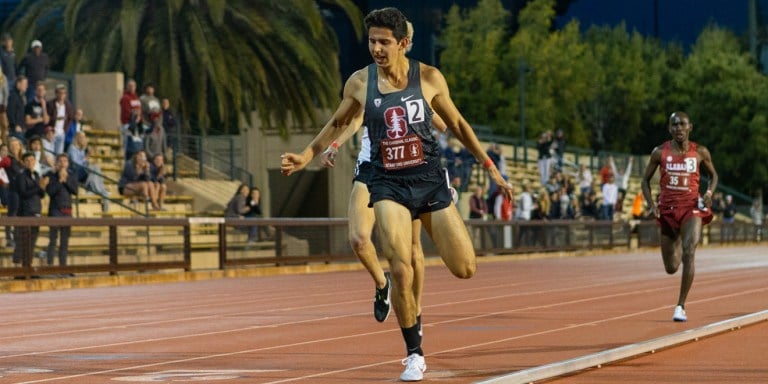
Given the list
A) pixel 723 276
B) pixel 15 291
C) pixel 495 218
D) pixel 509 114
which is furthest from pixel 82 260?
pixel 509 114

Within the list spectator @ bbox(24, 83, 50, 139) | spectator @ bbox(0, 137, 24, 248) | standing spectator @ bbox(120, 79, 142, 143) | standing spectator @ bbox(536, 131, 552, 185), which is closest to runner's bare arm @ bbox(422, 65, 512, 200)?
spectator @ bbox(0, 137, 24, 248)

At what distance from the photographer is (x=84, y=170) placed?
31.9 meters

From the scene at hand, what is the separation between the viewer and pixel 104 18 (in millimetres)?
38938

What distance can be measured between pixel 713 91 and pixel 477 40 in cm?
1587

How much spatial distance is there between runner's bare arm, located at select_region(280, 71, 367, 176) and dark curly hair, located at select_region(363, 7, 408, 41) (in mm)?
430

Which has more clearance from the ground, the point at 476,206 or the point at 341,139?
the point at 476,206

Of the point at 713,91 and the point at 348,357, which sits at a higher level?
the point at 713,91

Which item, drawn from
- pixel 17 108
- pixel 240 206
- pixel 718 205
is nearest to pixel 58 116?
pixel 17 108

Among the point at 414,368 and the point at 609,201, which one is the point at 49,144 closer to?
the point at 414,368

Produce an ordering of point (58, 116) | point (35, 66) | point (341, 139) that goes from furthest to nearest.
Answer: point (58, 116) < point (35, 66) < point (341, 139)

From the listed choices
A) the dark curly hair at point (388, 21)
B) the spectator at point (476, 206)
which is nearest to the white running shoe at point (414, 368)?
the dark curly hair at point (388, 21)

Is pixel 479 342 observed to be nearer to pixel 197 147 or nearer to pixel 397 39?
pixel 397 39

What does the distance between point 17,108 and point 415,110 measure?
21.5 m

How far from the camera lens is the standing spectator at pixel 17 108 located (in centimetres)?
2991
